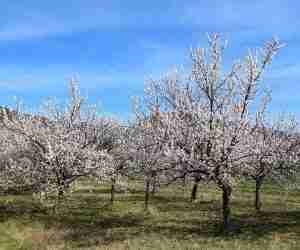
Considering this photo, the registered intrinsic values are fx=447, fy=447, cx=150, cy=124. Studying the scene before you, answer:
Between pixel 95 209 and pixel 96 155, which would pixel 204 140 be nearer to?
pixel 96 155

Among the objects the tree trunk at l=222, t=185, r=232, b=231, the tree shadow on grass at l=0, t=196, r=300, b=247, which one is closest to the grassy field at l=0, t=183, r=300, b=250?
the tree shadow on grass at l=0, t=196, r=300, b=247

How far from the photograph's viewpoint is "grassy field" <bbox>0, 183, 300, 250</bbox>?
17.8 meters

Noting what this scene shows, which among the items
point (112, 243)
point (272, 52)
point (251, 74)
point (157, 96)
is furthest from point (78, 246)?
point (272, 52)

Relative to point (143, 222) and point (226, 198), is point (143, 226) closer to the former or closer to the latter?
point (143, 222)

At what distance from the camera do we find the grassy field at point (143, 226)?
17.8 metres

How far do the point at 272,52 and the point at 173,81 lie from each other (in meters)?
4.61

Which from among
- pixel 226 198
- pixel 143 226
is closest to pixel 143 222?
pixel 143 226

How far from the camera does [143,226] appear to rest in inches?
880

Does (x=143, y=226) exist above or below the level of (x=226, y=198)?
below

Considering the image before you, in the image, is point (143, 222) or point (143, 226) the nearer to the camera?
point (143, 226)

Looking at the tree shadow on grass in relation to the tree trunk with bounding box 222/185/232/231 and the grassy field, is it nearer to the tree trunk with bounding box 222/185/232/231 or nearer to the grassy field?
the grassy field

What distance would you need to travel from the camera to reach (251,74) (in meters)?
18.7

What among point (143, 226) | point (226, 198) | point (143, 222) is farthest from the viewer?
point (143, 222)

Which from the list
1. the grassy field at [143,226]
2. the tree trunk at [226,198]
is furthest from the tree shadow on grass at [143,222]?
the tree trunk at [226,198]
